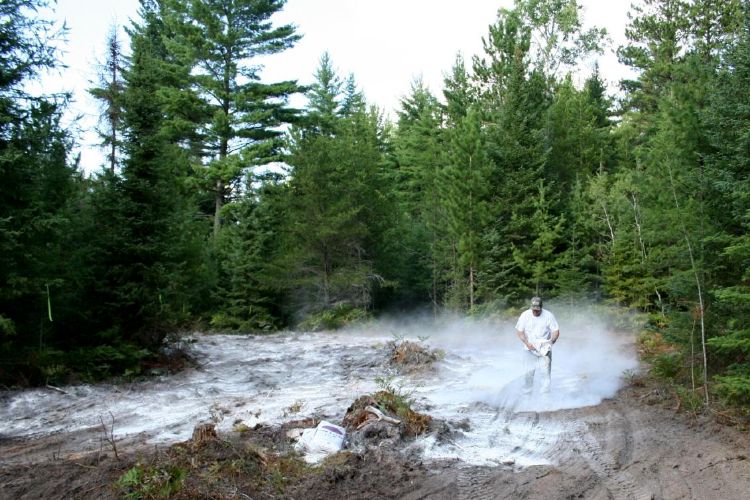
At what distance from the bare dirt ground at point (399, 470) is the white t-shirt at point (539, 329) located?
7.53 feet

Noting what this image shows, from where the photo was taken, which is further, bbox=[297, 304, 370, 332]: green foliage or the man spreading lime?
bbox=[297, 304, 370, 332]: green foliage

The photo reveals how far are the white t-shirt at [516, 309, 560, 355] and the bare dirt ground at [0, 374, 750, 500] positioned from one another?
2296 millimetres

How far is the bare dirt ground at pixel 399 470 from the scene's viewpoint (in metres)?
5.67

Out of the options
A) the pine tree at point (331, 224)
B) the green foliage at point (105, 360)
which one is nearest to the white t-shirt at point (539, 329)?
the green foliage at point (105, 360)

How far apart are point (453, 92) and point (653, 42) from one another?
10.4 metres

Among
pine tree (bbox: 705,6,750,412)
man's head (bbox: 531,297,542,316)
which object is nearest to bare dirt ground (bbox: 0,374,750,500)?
pine tree (bbox: 705,6,750,412)

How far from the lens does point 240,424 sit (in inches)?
315

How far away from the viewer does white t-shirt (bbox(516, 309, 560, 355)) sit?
9773mm

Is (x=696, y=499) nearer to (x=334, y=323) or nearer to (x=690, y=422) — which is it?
(x=690, y=422)

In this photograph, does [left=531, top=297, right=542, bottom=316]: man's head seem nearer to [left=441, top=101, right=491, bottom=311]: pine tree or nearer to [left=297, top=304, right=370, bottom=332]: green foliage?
[left=441, top=101, right=491, bottom=311]: pine tree

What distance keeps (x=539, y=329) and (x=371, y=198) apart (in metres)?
16.1

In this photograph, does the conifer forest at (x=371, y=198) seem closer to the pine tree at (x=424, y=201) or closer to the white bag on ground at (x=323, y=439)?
the pine tree at (x=424, y=201)

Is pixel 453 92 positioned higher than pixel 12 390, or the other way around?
pixel 453 92

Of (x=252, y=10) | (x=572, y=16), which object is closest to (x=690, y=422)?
(x=252, y=10)
